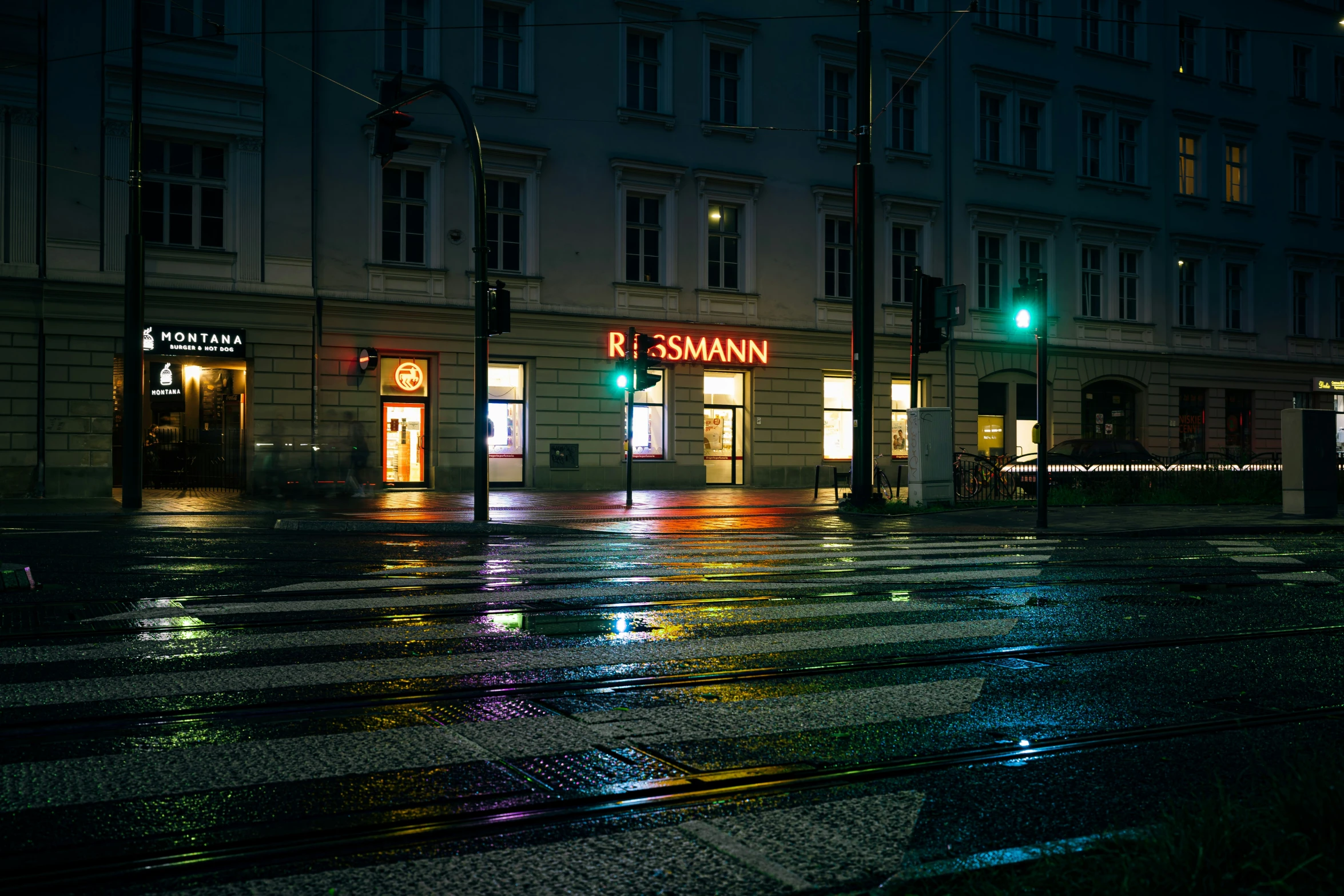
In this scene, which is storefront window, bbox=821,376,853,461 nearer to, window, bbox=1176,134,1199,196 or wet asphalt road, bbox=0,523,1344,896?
window, bbox=1176,134,1199,196

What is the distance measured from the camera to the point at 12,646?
6.38 m

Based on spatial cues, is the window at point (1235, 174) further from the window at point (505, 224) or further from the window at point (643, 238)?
the window at point (505, 224)

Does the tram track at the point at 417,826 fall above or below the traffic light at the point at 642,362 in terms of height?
below

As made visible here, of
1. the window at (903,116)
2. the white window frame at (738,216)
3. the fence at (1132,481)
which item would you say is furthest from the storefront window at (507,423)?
the window at (903,116)

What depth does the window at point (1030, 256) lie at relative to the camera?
36.1 m

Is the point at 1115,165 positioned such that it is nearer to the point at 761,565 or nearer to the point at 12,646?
the point at 761,565

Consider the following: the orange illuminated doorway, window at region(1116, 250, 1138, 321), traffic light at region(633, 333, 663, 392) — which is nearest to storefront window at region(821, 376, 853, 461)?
traffic light at region(633, 333, 663, 392)

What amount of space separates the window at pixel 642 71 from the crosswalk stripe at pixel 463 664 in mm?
24588

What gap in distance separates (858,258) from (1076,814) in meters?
17.5

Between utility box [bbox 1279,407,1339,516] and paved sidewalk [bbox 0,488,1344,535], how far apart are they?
0.37 m

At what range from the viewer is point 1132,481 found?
24.5 metres

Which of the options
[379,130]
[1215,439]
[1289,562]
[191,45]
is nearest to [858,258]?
[379,130]

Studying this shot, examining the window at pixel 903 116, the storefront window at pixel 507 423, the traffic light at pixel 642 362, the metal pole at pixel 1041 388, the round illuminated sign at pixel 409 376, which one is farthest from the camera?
the window at pixel 903 116

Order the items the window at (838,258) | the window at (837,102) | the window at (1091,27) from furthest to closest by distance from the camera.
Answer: the window at (1091,27) → the window at (838,258) → the window at (837,102)
